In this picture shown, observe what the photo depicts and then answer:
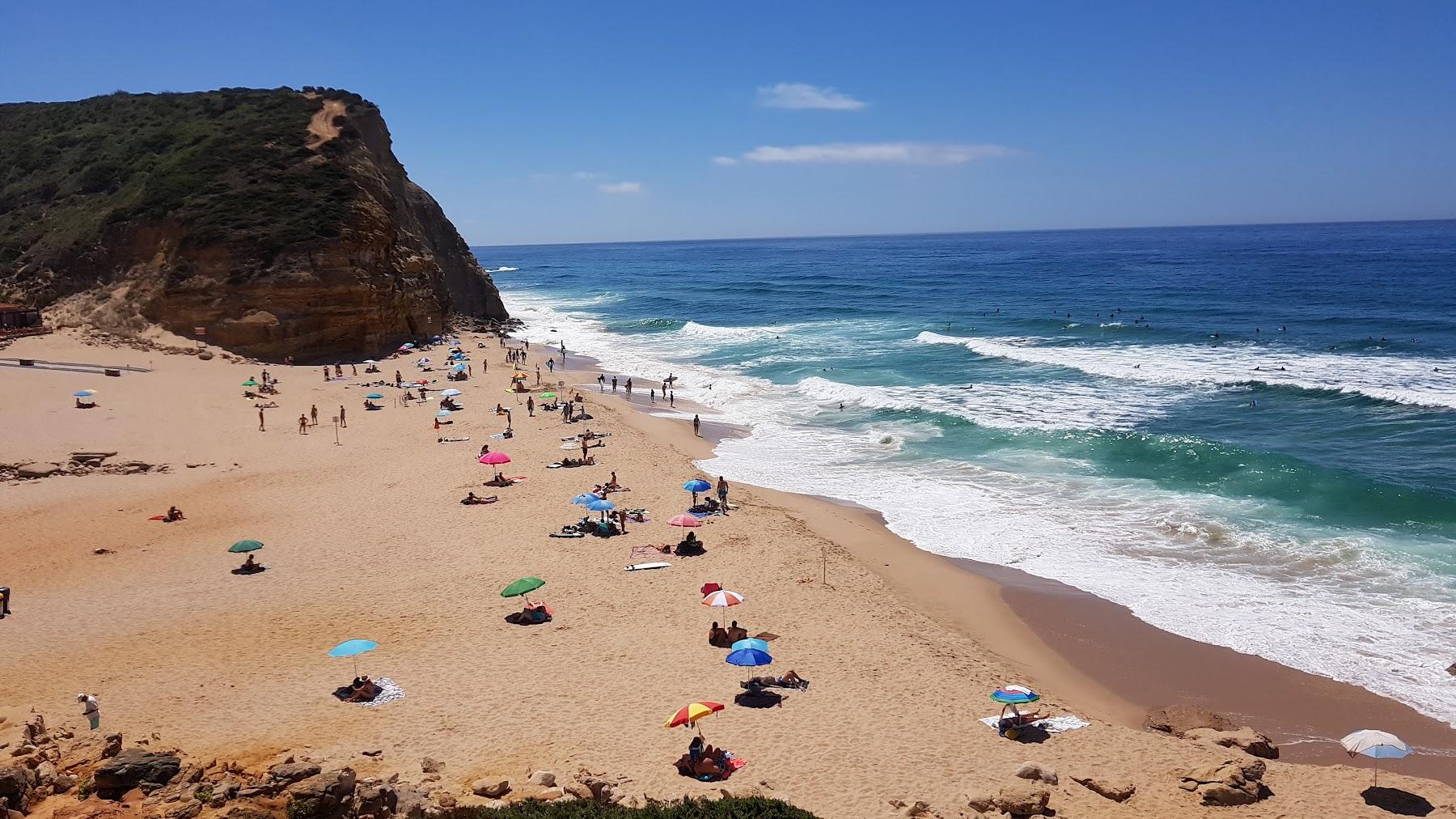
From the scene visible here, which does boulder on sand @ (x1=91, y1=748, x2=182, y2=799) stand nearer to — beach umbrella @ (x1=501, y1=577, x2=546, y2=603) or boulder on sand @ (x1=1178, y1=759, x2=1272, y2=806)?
beach umbrella @ (x1=501, y1=577, x2=546, y2=603)

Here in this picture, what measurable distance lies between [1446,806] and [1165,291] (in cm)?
6780

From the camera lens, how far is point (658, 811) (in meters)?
8.45

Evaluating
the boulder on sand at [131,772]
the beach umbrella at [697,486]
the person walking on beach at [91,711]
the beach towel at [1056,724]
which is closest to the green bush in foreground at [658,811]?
the boulder on sand at [131,772]

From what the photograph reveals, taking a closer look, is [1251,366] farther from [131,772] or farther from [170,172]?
[170,172]

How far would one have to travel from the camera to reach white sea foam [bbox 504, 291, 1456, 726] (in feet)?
47.8

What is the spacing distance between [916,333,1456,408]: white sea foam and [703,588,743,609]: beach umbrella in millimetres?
27231

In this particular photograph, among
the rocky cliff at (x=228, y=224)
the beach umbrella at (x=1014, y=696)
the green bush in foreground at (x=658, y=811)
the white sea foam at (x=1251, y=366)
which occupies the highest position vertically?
the rocky cliff at (x=228, y=224)

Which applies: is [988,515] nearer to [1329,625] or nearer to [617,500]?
[1329,625]

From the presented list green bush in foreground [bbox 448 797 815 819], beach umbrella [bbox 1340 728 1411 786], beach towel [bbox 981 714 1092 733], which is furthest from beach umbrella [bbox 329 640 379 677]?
beach umbrella [bbox 1340 728 1411 786]

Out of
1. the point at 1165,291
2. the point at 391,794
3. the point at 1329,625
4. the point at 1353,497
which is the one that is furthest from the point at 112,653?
the point at 1165,291

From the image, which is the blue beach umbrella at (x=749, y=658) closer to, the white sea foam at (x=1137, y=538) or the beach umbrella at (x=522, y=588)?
the beach umbrella at (x=522, y=588)

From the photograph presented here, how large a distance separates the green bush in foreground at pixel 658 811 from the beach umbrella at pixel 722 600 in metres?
6.02

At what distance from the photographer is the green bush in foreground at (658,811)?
8.21 metres

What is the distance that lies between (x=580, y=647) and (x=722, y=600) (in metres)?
2.45
